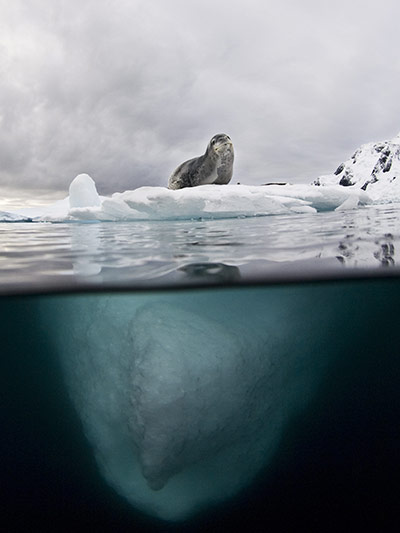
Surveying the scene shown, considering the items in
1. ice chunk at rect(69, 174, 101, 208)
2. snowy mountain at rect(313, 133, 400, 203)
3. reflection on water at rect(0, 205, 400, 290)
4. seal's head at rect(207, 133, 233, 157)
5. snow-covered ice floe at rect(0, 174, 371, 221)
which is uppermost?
snowy mountain at rect(313, 133, 400, 203)

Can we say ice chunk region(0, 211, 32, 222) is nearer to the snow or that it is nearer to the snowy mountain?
the snow

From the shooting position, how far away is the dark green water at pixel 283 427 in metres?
3.41

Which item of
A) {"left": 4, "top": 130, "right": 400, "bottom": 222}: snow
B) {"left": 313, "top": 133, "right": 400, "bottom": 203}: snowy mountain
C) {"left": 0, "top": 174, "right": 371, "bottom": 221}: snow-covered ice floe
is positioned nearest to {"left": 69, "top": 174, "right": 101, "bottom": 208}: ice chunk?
{"left": 4, "top": 130, "right": 400, "bottom": 222}: snow

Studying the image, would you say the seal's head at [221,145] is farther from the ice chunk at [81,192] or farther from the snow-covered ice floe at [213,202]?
the ice chunk at [81,192]

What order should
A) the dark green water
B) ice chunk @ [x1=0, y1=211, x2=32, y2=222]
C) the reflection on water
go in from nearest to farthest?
the reflection on water < the dark green water < ice chunk @ [x1=0, y1=211, x2=32, y2=222]

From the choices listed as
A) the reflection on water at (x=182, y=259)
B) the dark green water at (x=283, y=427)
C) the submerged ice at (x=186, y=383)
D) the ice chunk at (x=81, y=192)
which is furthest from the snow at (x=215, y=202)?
the submerged ice at (x=186, y=383)

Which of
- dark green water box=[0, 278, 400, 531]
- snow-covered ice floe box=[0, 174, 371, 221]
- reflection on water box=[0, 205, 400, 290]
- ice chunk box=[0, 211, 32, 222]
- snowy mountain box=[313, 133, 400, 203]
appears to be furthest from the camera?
snowy mountain box=[313, 133, 400, 203]

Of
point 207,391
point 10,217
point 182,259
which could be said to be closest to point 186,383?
point 207,391

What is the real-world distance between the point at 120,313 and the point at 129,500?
66.2 inches

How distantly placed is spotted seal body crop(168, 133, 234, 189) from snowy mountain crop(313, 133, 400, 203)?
66.9 m

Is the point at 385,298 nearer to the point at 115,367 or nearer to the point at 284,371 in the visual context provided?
the point at 284,371

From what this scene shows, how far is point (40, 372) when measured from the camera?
4.77 meters

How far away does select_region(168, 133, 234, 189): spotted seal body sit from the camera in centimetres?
1519

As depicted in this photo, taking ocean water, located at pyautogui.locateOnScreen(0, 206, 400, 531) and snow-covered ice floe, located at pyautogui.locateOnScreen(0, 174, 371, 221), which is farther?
snow-covered ice floe, located at pyautogui.locateOnScreen(0, 174, 371, 221)
